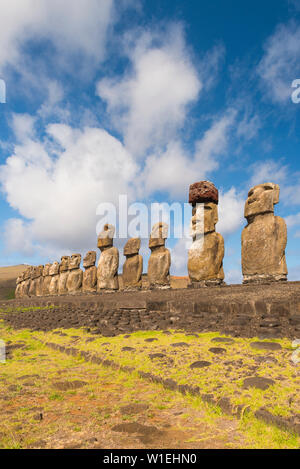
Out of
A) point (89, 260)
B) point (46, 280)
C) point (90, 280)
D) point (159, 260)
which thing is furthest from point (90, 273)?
point (46, 280)

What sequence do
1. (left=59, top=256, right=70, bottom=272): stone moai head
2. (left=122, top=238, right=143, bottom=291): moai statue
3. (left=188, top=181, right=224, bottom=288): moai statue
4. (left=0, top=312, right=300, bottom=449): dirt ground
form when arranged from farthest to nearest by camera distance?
(left=59, top=256, right=70, bottom=272): stone moai head
(left=122, top=238, right=143, bottom=291): moai statue
(left=188, top=181, right=224, bottom=288): moai statue
(left=0, top=312, right=300, bottom=449): dirt ground

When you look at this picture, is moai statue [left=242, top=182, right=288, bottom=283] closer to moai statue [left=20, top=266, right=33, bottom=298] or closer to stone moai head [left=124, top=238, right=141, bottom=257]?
stone moai head [left=124, top=238, right=141, bottom=257]

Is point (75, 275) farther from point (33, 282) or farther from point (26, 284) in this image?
point (26, 284)

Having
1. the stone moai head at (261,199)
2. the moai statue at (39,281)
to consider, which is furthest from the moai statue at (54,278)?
the stone moai head at (261,199)

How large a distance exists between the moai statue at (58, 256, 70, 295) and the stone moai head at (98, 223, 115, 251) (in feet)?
21.0

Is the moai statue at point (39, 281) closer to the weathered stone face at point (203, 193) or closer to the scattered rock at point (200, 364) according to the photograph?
the weathered stone face at point (203, 193)

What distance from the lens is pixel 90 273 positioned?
17.1 metres

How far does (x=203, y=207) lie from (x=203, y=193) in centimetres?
46

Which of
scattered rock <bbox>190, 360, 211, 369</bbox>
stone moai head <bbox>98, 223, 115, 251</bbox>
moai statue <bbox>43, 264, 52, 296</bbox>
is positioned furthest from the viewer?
moai statue <bbox>43, 264, 52, 296</bbox>

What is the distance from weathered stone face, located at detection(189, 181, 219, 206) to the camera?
9.38m

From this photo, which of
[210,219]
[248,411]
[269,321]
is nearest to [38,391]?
[248,411]

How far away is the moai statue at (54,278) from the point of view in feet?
71.7

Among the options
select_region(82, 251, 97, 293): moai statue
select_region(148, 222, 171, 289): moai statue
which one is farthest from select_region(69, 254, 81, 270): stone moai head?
select_region(148, 222, 171, 289): moai statue
